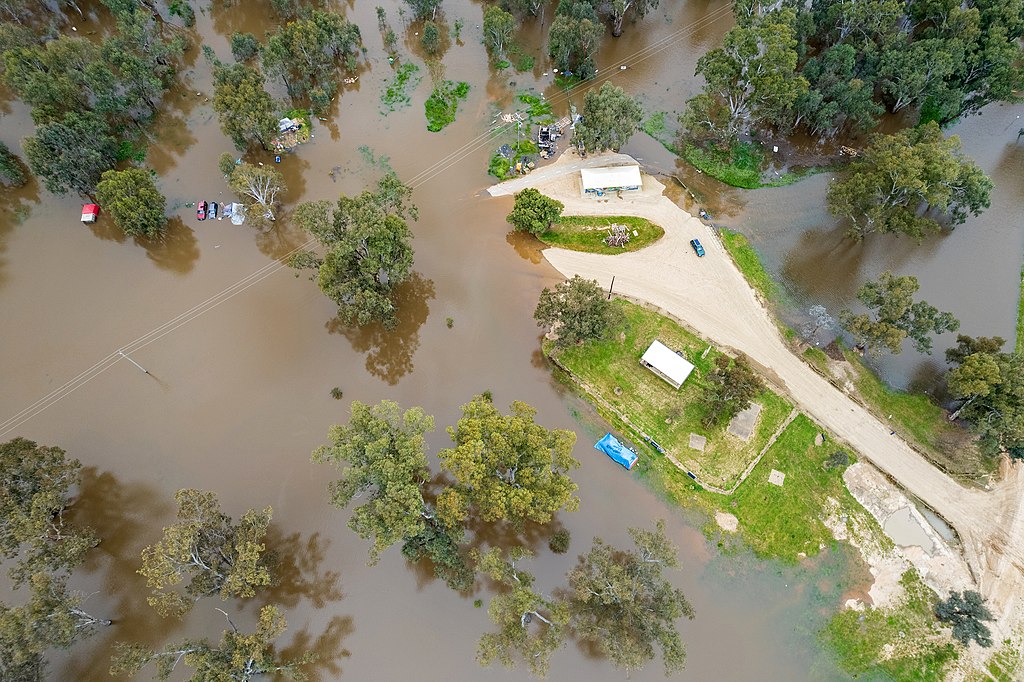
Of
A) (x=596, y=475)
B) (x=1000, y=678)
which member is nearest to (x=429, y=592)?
(x=596, y=475)

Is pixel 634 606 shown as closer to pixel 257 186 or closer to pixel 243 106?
pixel 257 186

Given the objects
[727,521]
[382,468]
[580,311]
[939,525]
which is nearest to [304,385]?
[382,468]

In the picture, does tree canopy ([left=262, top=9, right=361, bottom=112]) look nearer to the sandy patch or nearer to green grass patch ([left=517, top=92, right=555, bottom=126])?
green grass patch ([left=517, top=92, right=555, bottom=126])

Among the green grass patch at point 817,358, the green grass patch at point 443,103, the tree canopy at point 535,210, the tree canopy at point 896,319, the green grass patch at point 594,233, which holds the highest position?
the green grass patch at point 443,103

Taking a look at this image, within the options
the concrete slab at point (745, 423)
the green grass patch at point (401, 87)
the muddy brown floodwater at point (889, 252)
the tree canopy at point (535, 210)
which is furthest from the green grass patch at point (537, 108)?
the concrete slab at point (745, 423)

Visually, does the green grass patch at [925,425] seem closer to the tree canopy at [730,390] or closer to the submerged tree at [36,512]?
the tree canopy at [730,390]

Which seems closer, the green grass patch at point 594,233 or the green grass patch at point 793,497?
the green grass patch at point 793,497
